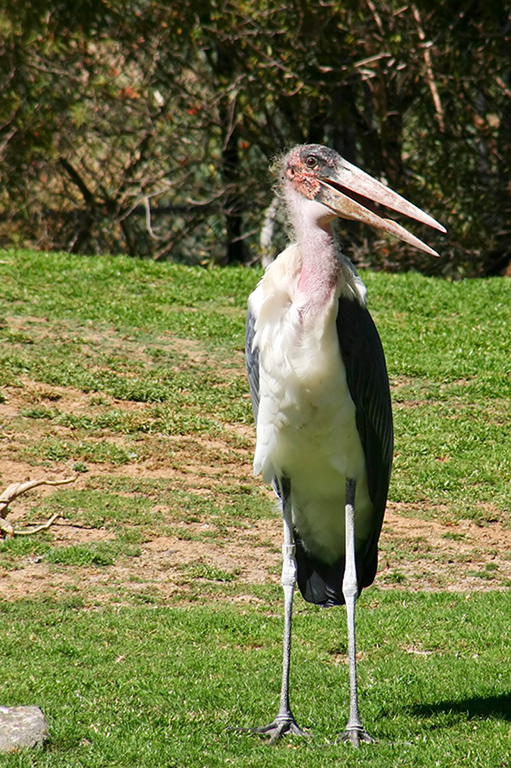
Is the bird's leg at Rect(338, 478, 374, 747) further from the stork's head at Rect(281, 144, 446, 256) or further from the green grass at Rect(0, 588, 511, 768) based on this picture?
the stork's head at Rect(281, 144, 446, 256)

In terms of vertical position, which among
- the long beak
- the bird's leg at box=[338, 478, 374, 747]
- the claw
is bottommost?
the claw

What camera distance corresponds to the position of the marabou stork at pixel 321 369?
11.6 feet

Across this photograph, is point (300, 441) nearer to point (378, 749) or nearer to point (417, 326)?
point (378, 749)

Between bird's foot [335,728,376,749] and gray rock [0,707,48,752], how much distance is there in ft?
3.29

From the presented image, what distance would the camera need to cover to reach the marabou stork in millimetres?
3537

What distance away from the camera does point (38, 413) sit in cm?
695

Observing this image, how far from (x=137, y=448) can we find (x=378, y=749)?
3.46 metres

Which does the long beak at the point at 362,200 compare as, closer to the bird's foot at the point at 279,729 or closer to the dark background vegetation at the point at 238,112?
the bird's foot at the point at 279,729

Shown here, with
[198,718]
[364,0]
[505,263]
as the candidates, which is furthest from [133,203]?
[198,718]

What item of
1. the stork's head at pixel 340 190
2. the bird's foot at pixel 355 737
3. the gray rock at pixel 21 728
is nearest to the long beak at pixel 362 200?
the stork's head at pixel 340 190

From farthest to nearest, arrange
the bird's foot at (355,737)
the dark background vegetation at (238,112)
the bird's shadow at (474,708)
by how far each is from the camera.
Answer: the dark background vegetation at (238,112)
the bird's shadow at (474,708)
the bird's foot at (355,737)

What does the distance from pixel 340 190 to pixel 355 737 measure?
186 centimetres

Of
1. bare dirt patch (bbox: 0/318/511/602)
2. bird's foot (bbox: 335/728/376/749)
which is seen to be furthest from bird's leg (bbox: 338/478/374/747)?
bare dirt patch (bbox: 0/318/511/602)

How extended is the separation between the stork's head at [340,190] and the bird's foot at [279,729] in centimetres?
170
